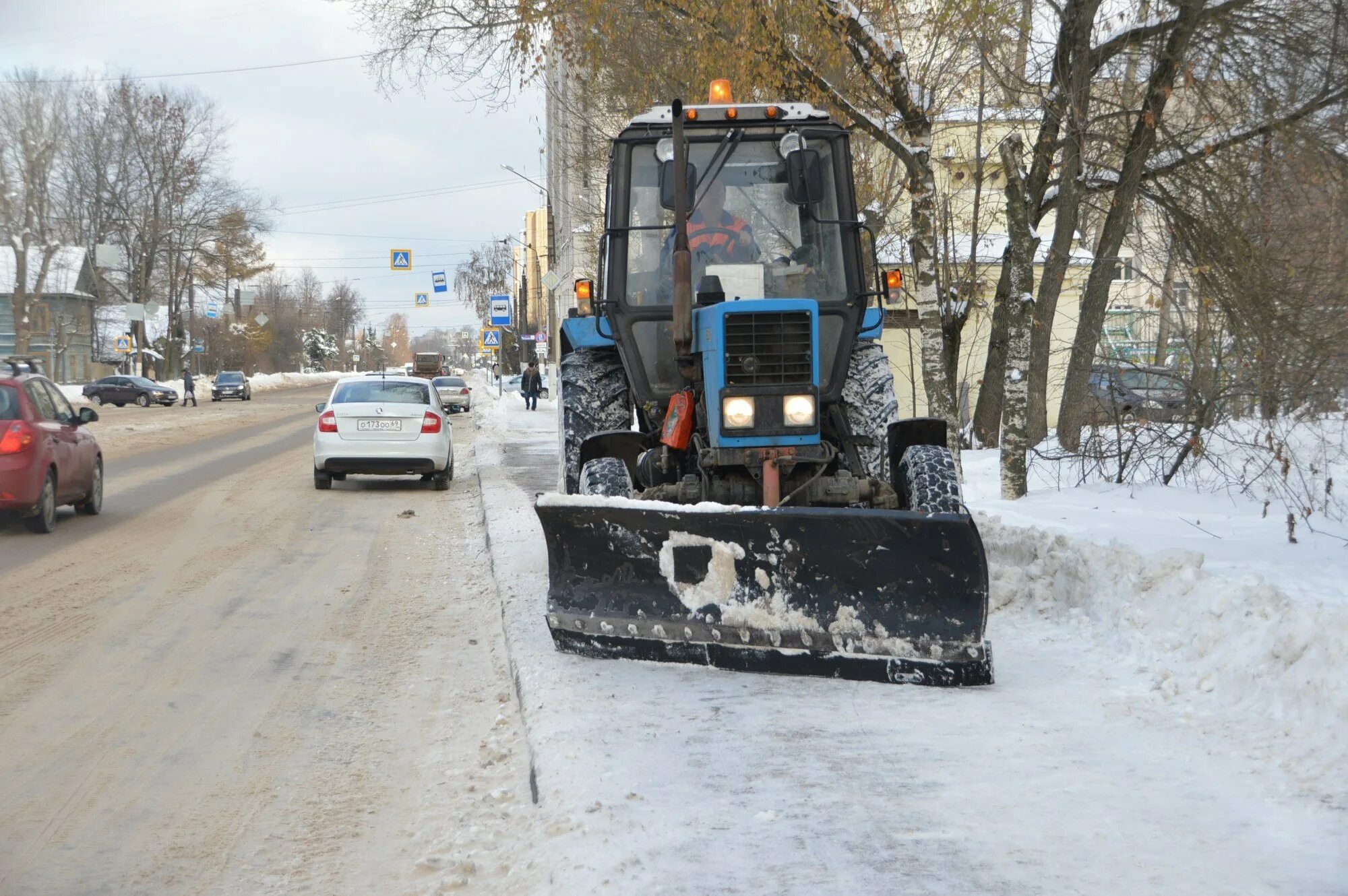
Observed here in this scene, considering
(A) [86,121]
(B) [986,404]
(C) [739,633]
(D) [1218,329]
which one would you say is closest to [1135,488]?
Answer: (D) [1218,329]

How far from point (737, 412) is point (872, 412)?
4.32 ft

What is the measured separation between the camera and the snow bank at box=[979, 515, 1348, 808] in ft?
15.5

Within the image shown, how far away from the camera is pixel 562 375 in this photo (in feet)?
28.3

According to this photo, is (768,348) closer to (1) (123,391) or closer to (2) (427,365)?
(1) (123,391)

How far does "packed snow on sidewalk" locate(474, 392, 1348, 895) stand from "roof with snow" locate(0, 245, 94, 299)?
210 feet

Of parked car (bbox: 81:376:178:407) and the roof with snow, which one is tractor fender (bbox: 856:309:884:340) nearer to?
parked car (bbox: 81:376:178:407)

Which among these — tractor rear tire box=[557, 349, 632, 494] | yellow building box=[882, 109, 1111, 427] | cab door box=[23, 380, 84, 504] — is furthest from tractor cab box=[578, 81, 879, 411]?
cab door box=[23, 380, 84, 504]

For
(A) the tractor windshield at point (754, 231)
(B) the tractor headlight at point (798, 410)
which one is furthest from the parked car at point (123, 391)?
(B) the tractor headlight at point (798, 410)

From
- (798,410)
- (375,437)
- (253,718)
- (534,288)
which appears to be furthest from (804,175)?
(534,288)

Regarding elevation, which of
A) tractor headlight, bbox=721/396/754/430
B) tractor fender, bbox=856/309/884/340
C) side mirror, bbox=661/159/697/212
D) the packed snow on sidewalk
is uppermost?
side mirror, bbox=661/159/697/212

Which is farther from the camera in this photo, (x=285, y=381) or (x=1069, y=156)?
(x=285, y=381)

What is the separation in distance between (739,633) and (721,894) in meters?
2.56

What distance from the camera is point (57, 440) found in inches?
479

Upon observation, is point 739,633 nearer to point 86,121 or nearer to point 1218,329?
point 1218,329
